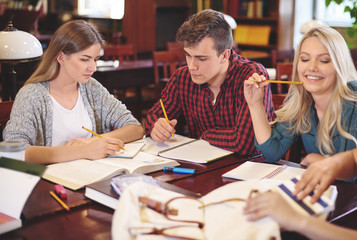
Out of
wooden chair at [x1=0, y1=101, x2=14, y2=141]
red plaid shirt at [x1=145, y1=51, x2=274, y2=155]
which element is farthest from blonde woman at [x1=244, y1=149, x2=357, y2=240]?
wooden chair at [x1=0, y1=101, x2=14, y2=141]

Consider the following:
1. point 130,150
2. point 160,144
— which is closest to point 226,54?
point 160,144

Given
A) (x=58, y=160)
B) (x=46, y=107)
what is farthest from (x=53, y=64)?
(x=58, y=160)

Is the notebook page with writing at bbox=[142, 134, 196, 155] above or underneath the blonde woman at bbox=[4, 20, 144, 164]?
underneath

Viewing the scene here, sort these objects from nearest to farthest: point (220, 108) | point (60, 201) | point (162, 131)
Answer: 1. point (60, 201)
2. point (162, 131)
3. point (220, 108)

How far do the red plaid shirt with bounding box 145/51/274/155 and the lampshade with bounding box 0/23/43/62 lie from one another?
73 cm

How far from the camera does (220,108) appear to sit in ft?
7.68

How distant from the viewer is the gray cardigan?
1.97 metres

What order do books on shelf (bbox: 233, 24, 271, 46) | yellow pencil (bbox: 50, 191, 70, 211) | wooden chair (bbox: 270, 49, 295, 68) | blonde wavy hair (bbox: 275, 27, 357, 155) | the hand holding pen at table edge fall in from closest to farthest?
1. yellow pencil (bbox: 50, 191, 70, 211)
2. blonde wavy hair (bbox: 275, 27, 357, 155)
3. the hand holding pen at table edge
4. wooden chair (bbox: 270, 49, 295, 68)
5. books on shelf (bbox: 233, 24, 271, 46)

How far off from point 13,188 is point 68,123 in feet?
2.93

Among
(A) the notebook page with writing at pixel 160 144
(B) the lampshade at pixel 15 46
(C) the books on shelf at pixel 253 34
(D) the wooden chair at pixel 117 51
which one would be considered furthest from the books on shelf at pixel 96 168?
(C) the books on shelf at pixel 253 34

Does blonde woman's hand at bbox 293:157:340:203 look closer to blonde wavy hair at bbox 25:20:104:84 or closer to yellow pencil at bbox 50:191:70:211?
yellow pencil at bbox 50:191:70:211

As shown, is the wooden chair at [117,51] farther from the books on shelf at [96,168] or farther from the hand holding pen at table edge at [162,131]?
the books on shelf at [96,168]

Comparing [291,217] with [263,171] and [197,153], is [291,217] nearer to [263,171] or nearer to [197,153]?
[263,171]

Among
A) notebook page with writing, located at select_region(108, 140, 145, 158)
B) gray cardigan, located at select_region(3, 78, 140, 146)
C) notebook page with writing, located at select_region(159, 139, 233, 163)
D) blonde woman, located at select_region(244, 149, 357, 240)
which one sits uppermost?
gray cardigan, located at select_region(3, 78, 140, 146)
